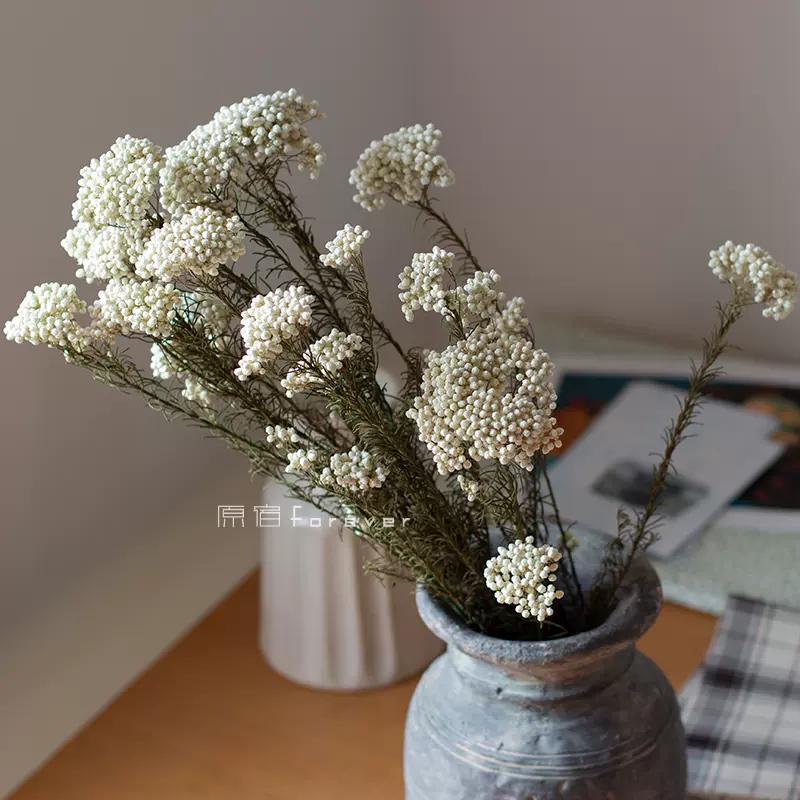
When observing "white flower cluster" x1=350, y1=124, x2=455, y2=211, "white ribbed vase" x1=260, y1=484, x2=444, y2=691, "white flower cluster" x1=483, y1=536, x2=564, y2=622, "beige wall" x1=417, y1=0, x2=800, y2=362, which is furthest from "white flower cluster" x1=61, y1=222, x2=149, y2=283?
"beige wall" x1=417, y1=0, x2=800, y2=362

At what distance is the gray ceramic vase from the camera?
0.55 metres

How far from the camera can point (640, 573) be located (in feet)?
1.98

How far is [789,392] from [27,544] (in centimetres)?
91

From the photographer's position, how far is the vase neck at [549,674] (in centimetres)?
55

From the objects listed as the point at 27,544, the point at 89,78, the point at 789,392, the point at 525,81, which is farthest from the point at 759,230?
the point at 27,544

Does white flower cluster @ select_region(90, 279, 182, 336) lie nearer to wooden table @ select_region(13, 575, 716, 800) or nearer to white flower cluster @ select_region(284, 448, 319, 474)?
white flower cluster @ select_region(284, 448, 319, 474)

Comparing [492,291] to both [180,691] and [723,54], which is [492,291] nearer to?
[180,691]

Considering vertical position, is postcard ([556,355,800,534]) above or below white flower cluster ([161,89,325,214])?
below

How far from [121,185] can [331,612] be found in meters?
0.54

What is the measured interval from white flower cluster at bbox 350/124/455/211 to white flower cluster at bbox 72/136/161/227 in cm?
10

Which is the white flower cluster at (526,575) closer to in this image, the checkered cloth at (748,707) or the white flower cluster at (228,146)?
the white flower cluster at (228,146)

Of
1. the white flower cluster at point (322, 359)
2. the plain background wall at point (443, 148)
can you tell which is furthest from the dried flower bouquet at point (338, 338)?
the plain background wall at point (443, 148)

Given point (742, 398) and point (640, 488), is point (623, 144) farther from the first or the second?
point (640, 488)

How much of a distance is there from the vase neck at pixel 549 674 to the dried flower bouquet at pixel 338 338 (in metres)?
0.03
